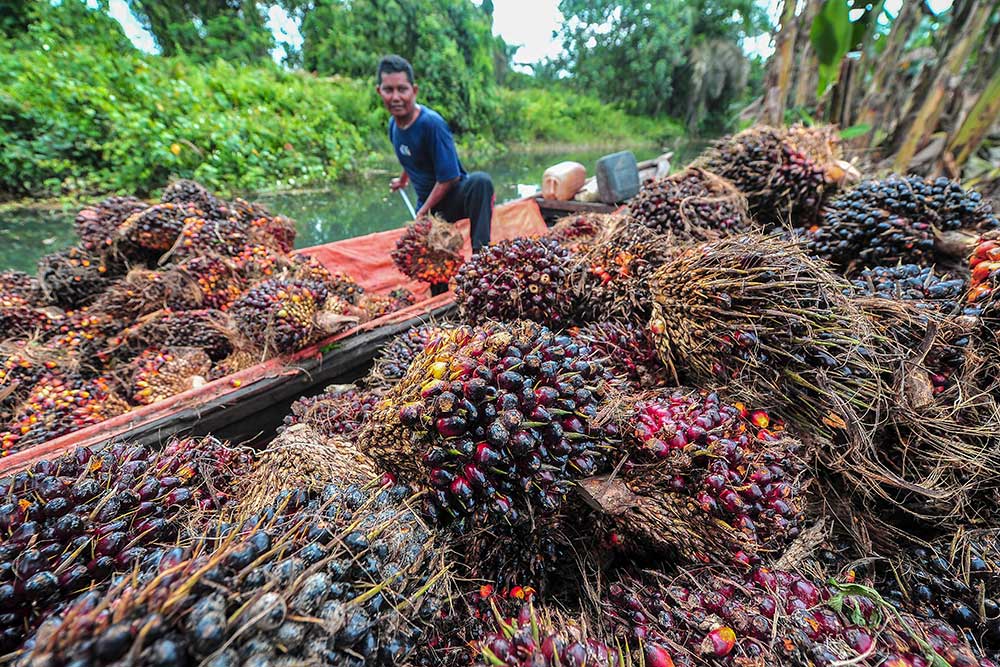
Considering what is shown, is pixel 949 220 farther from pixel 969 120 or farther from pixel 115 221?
pixel 115 221

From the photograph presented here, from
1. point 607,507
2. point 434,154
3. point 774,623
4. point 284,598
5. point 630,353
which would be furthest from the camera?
point 434,154

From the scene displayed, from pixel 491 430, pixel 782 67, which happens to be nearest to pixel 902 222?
pixel 491 430

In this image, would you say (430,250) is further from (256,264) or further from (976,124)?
(976,124)

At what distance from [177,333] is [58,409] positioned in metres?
0.61

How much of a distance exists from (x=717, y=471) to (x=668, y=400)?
255 mm

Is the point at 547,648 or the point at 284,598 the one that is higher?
the point at 284,598

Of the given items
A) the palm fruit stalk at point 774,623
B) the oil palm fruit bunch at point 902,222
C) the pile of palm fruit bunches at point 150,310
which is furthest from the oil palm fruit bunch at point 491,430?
the oil palm fruit bunch at point 902,222

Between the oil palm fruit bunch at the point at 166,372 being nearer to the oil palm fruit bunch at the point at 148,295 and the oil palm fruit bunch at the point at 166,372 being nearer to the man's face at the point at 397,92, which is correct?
the oil palm fruit bunch at the point at 148,295

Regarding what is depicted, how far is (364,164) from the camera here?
1097cm

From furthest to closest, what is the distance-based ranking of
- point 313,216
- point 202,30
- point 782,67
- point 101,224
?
point 202,30 < point 313,216 < point 782,67 < point 101,224

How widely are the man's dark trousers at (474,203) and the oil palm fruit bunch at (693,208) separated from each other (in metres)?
1.70

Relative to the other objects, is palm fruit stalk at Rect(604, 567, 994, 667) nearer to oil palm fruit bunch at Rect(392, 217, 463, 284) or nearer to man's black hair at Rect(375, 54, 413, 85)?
oil palm fruit bunch at Rect(392, 217, 463, 284)

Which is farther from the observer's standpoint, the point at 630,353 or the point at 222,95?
the point at 222,95

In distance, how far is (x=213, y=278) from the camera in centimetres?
257
